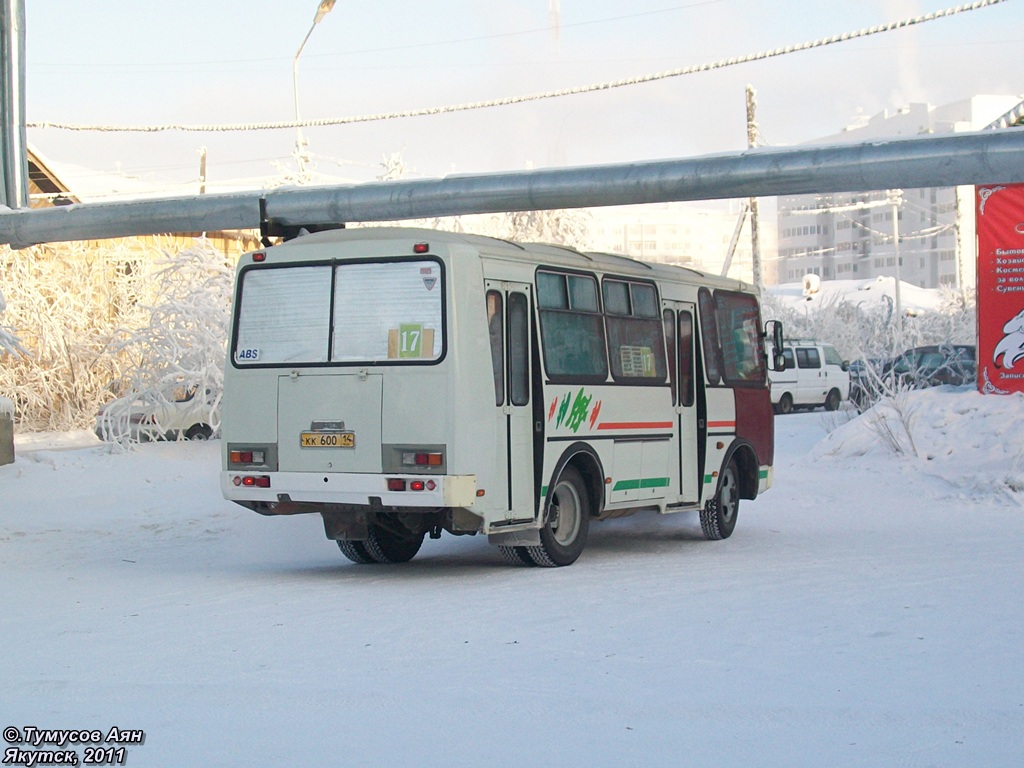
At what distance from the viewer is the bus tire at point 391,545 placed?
13.2 meters

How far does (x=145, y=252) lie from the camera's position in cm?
3228

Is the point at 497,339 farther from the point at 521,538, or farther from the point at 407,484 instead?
the point at 521,538

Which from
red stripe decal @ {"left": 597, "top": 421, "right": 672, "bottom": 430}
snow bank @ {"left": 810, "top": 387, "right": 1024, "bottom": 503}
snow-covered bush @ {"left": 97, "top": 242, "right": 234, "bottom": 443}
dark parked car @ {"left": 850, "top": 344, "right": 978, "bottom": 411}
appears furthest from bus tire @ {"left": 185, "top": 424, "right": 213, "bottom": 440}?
red stripe decal @ {"left": 597, "top": 421, "right": 672, "bottom": 430}

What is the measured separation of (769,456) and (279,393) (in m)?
6.80

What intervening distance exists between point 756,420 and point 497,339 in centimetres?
514

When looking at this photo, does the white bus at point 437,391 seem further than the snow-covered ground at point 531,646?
Yes

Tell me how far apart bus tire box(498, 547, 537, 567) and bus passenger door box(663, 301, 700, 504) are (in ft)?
7.80

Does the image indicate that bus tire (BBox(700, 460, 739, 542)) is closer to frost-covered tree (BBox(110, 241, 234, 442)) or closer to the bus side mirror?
the bus side mirror

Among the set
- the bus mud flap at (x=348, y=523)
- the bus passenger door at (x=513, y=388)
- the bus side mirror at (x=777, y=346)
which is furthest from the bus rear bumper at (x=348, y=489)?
the bus side mirror at (x=777, y=346)

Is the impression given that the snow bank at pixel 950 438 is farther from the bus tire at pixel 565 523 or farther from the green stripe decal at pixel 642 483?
the bus tire at pixel 565 523

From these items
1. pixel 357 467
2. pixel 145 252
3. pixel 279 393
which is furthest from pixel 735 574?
pixel 145 252

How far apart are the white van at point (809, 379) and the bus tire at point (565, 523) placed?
24.0 meters

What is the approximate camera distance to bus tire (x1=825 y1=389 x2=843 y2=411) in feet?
124

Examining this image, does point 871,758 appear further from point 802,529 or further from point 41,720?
point 802,529
